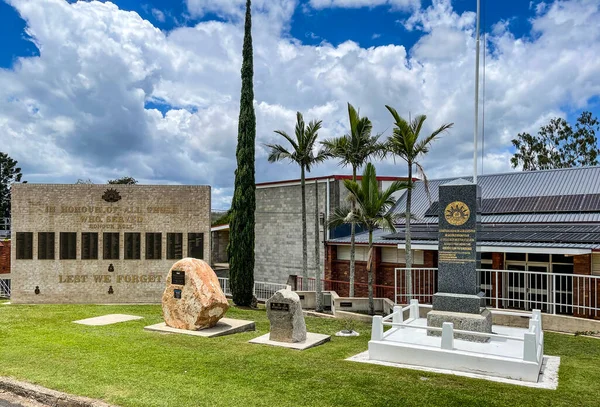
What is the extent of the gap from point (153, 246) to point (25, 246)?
4593 millimetres

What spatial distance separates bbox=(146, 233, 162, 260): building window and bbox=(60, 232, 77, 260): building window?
2643 mm

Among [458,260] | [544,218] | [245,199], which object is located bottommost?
[458,260]

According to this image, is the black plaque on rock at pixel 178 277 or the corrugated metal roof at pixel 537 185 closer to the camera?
the black plaque on rock at pixel 178 277

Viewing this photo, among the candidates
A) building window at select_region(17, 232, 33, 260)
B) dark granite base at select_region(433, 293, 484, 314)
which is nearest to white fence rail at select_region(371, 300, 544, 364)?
dark granite base at select_region(433, 293, 484, 314)

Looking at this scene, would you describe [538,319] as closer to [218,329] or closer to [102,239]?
[218,329]

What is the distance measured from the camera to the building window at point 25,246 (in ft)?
58.0

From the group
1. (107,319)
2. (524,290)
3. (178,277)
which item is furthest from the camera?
(524,290)

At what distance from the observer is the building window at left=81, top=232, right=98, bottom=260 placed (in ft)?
58.9

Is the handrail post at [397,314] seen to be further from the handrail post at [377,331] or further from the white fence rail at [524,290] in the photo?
the white fence rail at [524,290]

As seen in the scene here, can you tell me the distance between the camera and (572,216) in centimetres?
1830

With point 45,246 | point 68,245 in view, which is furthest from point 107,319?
point 45,246

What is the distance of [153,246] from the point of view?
18219 mm

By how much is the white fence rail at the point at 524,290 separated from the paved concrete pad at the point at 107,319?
313 inches

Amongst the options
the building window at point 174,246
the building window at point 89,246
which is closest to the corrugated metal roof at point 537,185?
the building window at point 174,246
